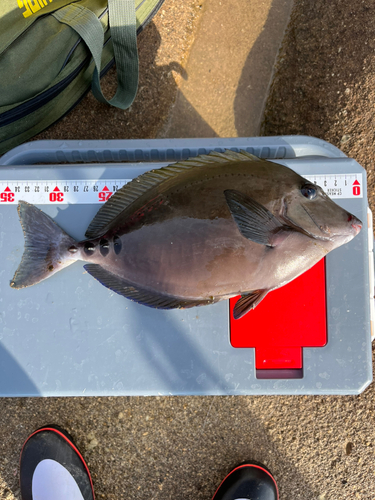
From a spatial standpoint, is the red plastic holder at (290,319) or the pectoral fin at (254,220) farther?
the red plastic holder at (290,319)

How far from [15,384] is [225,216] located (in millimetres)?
1125

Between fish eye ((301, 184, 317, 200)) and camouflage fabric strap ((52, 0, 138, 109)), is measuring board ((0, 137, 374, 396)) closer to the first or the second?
fish eye ((301, 184, 317, 200))

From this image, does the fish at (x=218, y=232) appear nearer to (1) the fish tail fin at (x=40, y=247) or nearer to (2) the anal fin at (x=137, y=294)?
(2) the anal fin at (x=137, y=294)

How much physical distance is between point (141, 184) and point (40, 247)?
1.56 ft

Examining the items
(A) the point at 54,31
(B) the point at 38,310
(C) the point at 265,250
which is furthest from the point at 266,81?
(B) the point at 38,310

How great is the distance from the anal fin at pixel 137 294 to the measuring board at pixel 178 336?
129 millimetres

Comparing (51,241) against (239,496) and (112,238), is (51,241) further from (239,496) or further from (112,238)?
(239,496)

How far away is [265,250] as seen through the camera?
122cm

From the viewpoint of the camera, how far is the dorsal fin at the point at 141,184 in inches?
48.4

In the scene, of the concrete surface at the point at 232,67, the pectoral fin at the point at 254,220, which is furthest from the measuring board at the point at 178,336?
the concrete surface at the point at 232,67

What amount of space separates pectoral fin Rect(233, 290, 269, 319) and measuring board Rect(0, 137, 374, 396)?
219 millimetres

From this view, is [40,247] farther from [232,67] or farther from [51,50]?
[232,67]

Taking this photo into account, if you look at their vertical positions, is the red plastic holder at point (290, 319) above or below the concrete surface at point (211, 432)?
above

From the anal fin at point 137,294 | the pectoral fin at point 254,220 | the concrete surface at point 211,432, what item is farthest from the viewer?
the concrete surface at point 211,432
